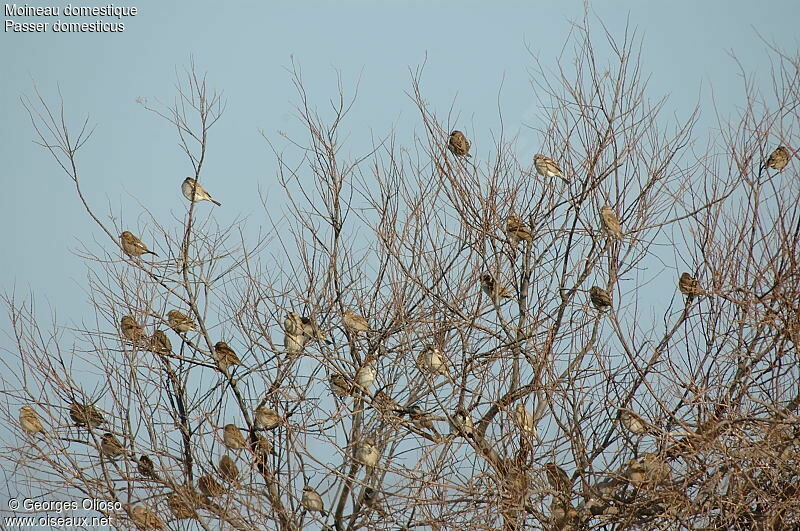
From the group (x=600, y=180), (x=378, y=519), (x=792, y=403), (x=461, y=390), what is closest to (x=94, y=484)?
(x=378, y=519)

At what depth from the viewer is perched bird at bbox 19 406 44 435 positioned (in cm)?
755

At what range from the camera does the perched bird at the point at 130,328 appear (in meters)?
7.93

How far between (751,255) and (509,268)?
1.97m

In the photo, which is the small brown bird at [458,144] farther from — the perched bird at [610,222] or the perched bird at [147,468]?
Answer: the perched bird at [147,468]

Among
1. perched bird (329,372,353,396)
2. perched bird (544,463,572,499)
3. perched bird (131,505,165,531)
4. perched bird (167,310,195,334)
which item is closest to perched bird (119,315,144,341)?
perched bird (167,310,195,334)

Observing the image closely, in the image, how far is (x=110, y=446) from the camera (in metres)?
7.66

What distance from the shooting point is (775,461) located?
599cm

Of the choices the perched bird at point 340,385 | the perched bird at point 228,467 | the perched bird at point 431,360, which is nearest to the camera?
the perched bird at point 431,360

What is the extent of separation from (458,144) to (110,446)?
12.4ft

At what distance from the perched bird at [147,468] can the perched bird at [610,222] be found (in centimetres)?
417

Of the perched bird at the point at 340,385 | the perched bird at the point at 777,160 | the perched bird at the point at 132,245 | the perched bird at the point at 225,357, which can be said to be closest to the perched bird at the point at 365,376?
the perched bird at the point at 340,385

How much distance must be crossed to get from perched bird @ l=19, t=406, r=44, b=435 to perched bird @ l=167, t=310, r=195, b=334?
1.28 m

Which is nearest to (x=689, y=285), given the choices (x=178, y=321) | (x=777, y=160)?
(x=777, y=160)

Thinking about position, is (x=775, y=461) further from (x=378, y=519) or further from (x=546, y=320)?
(x=378, y=519)
